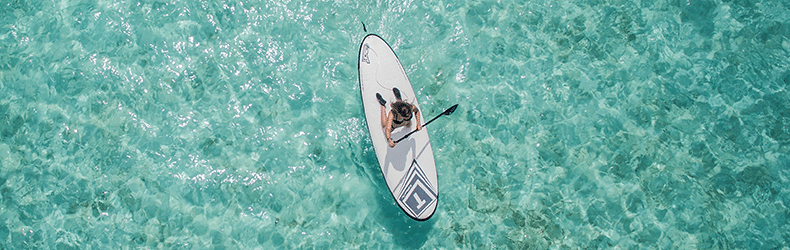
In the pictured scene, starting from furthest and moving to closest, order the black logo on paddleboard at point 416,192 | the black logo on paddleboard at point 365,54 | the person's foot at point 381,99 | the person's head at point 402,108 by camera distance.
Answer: the black logo on paddleboard at point 365,54 < the person's foot at point 381,99 < the black logo on paddleboard at point 416,192 < the person's head at point 402,108

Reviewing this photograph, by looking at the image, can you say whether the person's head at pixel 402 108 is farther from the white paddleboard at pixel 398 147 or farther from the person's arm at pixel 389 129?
the white paddleboard at pixel 398 147

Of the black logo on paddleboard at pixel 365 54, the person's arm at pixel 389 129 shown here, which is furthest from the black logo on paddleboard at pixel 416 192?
the black logo on paddleboard at pixel 365 54

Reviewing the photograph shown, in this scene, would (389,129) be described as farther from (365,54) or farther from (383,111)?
(365,54)

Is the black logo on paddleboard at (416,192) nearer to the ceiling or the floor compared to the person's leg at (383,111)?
nearer to the floor

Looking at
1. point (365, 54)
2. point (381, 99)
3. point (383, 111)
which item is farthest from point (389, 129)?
point (365, 54)

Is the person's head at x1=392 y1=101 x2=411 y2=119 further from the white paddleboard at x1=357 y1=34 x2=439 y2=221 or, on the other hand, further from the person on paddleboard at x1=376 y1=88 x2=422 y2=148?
→ the white paddleboard at x1=357 y1=34 x2=439 y2=221
